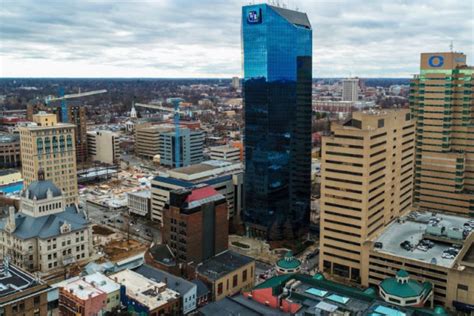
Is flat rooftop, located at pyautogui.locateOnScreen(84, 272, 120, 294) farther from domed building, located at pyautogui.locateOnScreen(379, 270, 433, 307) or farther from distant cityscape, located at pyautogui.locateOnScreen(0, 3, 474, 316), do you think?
domed building, located at pyautogui.locateOnScreen(379, 270, 433, 307)

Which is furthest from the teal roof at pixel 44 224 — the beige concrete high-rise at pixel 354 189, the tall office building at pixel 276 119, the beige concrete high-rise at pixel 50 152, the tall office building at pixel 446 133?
the tall office building at pixel 446 133

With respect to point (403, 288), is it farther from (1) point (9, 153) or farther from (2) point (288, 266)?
(1) point (9, 153)

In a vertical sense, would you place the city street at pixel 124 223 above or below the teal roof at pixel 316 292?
below

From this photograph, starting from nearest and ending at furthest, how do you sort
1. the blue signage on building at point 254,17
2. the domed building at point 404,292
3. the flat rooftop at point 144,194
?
1. the domed building at point 404,292
2. the blue signage on building at point 254,17
3. the flat rooftop at point 144,194

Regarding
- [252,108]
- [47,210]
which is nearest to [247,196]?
[252,108]

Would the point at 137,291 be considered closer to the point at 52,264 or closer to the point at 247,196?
the point at 52,264

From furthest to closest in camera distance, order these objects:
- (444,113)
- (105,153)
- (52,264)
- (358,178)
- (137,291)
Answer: (105,153), (444,113), (52,264), (358,178), (137,291)

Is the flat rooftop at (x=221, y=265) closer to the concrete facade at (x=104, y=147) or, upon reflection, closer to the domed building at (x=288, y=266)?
the domed building at (x=288, y=266)

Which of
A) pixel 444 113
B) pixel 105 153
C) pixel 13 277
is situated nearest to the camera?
pixel 13 277
